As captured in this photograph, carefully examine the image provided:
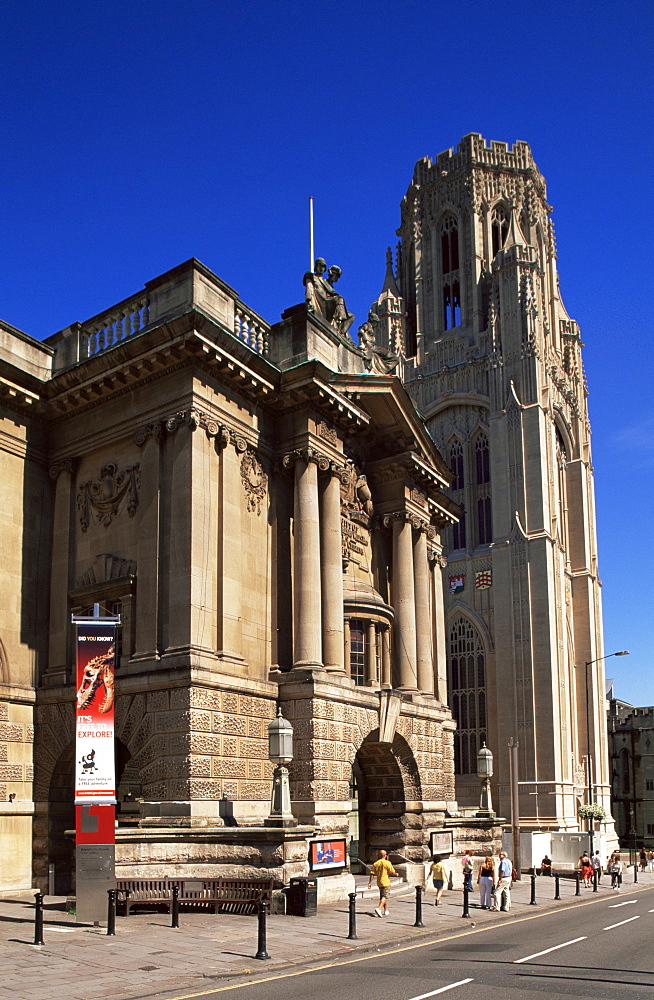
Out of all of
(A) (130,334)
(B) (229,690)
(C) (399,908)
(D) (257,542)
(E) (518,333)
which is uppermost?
(E) (518,333)

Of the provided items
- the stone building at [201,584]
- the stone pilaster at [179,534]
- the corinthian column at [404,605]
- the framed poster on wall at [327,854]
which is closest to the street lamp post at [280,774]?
the stone building at [201,584]

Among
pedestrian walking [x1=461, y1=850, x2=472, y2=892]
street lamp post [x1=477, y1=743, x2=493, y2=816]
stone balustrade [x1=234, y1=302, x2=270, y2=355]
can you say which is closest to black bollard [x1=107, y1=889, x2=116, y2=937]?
pedestrian walking [x1=461, y1=850, x2=472, y2=892]

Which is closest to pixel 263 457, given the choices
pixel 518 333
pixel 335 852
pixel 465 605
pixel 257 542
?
pixel 257 542

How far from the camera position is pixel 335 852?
80.6 feet

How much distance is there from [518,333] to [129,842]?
64.0m

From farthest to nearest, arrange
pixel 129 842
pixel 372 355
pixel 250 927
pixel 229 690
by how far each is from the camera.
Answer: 1. pixel 372 355
2. pixel 229 690
3. pixel 129 842
4. pixel 250 927

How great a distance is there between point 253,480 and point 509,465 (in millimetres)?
49955

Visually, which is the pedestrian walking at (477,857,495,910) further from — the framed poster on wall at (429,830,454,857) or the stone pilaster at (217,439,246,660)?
the stone pilaster at (217,439,246,660)

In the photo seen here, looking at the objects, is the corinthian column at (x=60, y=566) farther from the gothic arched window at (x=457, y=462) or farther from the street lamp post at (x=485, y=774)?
the gothic arched window at (x=457, y=462)

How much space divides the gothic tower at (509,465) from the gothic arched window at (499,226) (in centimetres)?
13

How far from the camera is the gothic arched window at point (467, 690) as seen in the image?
7431 cm

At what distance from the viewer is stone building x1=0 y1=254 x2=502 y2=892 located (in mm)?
25422

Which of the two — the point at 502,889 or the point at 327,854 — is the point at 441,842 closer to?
the point at 502,889

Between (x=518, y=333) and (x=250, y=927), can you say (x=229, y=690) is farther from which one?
(x=518, y=333)
